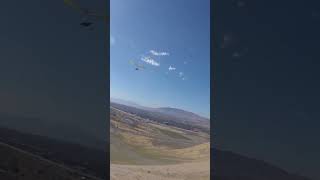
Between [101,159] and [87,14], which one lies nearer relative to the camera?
[87,14]

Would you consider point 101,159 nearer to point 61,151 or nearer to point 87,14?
point 61,151

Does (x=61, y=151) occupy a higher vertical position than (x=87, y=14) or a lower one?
lower

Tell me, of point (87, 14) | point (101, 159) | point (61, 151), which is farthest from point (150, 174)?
point (87, 14)

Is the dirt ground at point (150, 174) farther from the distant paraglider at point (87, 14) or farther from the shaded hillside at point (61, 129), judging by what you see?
the distant paraglider at point (87, 14)
